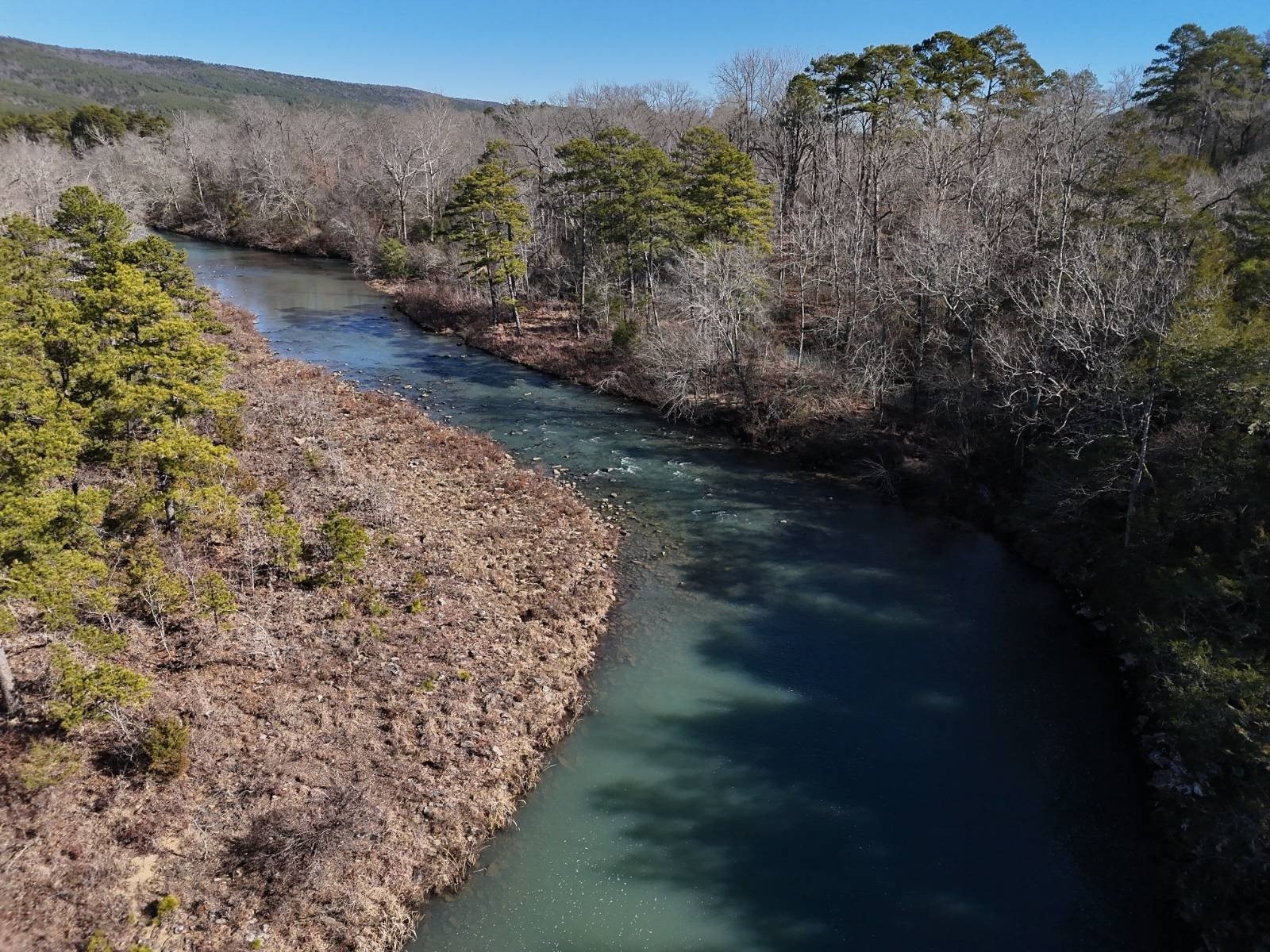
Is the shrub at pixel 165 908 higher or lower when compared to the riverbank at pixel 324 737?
lower

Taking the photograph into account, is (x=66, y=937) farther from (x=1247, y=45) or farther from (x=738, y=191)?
(x=1247, y=45)

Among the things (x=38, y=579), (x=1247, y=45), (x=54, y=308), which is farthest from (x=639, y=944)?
(x=1247, y=45)

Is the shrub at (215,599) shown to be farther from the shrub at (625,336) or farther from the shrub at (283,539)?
the shrub at (625,336)

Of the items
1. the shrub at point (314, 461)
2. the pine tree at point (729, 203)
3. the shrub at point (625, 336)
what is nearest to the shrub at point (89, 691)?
the shrub at point (314, 461)

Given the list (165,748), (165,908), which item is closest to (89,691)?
(165,748)

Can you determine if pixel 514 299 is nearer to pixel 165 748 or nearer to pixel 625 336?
pixel 625 336
